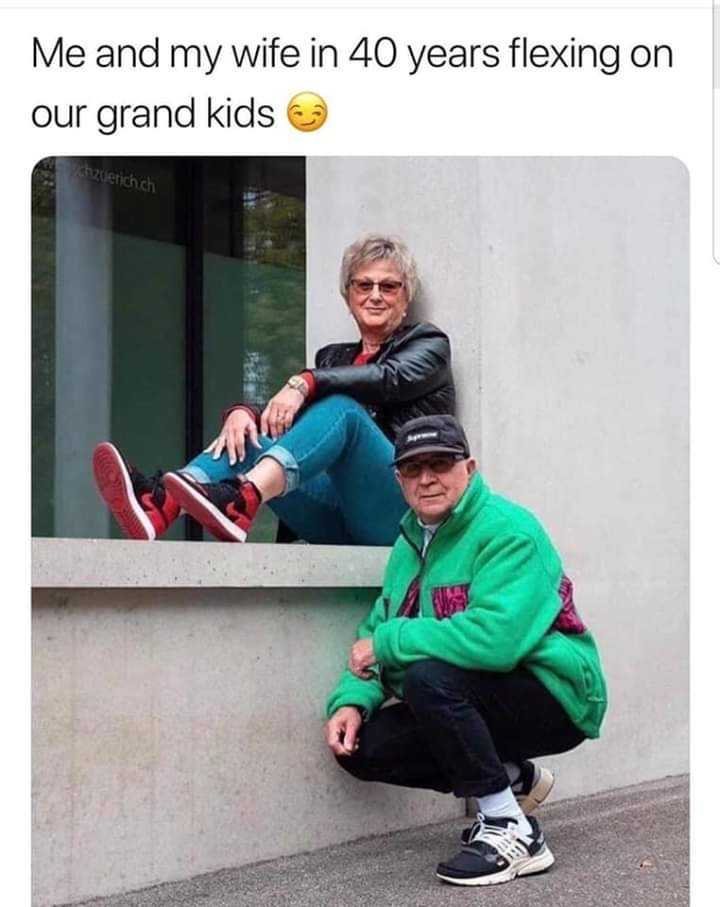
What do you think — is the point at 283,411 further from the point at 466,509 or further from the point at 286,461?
the point at 466,509

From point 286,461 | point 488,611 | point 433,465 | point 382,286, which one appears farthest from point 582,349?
point 488,611

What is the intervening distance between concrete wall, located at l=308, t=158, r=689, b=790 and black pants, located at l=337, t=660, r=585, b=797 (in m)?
1.09

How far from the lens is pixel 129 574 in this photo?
359 cm

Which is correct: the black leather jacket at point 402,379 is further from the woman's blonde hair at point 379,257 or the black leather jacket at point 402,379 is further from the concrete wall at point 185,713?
the concrete wall at point 185,713

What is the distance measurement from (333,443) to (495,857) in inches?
48.3

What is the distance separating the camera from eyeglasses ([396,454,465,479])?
3801 mm

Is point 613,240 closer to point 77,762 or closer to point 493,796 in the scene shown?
point 493,796

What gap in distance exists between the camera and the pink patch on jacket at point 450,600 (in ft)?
12.4

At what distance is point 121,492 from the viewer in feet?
13.8
